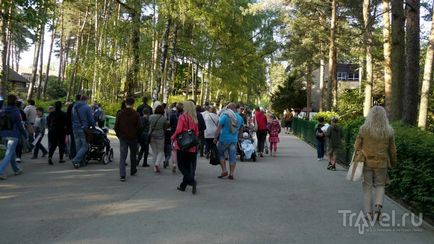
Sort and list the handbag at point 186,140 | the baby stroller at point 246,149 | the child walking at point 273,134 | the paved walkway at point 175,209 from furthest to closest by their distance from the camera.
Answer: the child walking at point 273,134 < the baby stroller at point 246,149 < the handbag at point 186,140 < the paved walkway at point 175,209

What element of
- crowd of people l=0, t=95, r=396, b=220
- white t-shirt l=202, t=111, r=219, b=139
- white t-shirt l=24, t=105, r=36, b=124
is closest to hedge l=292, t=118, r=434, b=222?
crowd of people l=0, t=95, r=396, b=220

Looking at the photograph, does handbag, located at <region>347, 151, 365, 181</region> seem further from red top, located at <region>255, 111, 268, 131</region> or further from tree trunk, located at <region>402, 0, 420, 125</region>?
red top, located at <region>255, 111, 268, 131</region>

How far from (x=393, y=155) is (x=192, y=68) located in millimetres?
40696

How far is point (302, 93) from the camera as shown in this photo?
6369 cm

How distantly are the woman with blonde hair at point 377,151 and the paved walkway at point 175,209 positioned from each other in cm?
64

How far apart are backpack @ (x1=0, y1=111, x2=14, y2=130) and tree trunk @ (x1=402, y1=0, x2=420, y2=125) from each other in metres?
10.7

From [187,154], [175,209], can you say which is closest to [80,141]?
[187,154]

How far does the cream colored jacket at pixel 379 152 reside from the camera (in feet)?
24.7

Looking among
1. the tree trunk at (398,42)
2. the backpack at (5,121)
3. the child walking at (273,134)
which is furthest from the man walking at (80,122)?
the tree trunk at (398,42)

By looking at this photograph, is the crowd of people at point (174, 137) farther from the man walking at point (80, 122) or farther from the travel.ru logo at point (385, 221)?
the travel.ru logo at point (385, 221)

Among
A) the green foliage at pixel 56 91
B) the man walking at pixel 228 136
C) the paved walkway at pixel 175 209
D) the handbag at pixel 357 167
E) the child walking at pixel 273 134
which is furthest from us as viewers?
the green foliage at pixel 56 91

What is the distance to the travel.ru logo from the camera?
23.7ft

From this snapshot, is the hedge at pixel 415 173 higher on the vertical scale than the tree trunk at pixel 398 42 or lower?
lower

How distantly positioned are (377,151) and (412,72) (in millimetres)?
8106
